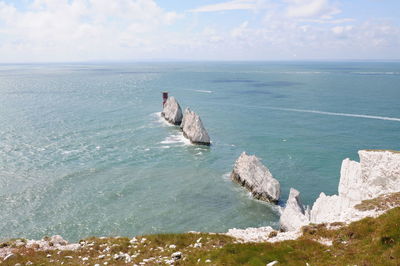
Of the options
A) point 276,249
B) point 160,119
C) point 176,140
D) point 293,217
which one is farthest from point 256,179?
point 160,119

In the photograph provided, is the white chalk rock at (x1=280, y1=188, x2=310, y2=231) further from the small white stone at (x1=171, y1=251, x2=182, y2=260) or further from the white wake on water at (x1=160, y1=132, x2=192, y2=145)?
the white wake on water at (x1=160, y1=132, x2=192, y2=145)

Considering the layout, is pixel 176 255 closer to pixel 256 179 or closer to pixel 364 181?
pixel 364 181

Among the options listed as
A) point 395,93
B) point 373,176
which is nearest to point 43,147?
point 373,176

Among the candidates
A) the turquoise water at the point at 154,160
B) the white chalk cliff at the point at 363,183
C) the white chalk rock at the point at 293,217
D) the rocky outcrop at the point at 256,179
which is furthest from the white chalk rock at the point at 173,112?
the white chalk cliff at the point at 363,183

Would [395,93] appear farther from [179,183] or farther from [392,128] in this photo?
[179,183]

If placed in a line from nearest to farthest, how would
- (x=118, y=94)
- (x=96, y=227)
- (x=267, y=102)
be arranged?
(x=96, y=227)
(x=267, y=102)
(x=118, y=94)

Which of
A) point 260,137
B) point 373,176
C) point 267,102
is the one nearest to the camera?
point 373,176

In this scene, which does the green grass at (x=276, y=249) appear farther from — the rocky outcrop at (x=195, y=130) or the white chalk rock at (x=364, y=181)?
the rocky outcrop at (x=195, y=130)

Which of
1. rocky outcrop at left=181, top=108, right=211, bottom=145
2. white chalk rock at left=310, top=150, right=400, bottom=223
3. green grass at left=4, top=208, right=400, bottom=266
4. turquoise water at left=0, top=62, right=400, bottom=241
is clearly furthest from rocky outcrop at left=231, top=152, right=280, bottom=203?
green grass at left=4, top=208, right=400, bottom=266

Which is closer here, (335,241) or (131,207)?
(335,241)

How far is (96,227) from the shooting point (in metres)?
40.5

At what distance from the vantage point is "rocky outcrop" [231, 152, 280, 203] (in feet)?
161

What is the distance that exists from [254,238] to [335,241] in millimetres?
6343

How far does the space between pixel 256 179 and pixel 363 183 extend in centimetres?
2006
